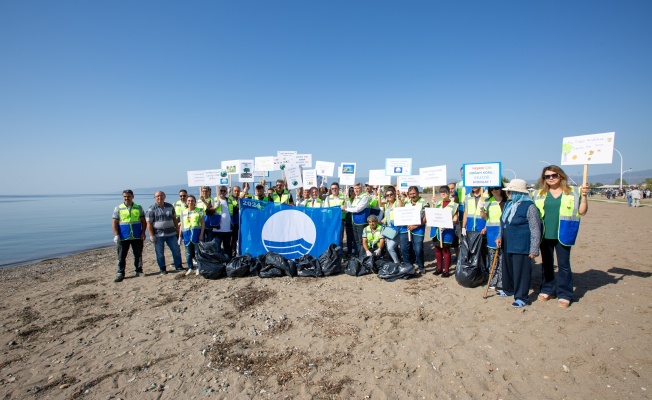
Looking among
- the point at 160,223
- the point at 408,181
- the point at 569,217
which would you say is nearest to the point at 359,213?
the point at 408,181

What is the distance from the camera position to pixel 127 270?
7715mm

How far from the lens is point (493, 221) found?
4.98 metres

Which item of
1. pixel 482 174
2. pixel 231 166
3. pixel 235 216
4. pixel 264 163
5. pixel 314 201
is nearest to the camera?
pixel 482 174

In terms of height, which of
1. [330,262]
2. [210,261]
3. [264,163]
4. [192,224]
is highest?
[264,163]

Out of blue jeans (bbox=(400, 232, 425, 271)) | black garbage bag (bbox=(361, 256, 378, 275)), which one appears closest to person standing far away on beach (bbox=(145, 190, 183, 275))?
black garbage bag (bbox=(361, 256, 378, 275))

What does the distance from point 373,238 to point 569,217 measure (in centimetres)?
348

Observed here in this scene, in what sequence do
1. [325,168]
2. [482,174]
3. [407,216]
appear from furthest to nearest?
[325,168], [407,216], [482,174]

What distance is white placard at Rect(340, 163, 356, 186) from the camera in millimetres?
8922

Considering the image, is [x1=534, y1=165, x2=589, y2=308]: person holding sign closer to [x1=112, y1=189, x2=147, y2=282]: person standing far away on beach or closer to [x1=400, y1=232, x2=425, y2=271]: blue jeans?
[x1=400, y1=232, x2=425, y2=271]: blue jeans

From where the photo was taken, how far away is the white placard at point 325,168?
9.18 meters

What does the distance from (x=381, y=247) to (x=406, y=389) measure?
12.6 feet

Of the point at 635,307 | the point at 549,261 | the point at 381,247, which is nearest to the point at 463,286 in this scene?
the point at 549,261

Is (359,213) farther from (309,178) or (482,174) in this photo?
(482,174)

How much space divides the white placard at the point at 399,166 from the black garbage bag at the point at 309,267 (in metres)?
3.46
